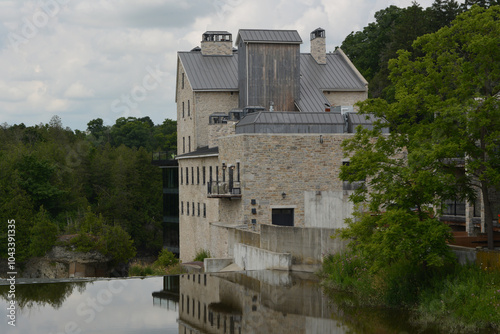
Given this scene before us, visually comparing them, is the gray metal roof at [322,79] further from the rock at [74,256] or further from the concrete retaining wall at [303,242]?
the concrete retaining wall at [303,242]

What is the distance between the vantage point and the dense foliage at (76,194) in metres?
51.7

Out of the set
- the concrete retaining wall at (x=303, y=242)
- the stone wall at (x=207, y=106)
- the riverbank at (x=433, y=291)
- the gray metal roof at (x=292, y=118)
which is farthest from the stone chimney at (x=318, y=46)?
the riverbank at (x=433, y=291)

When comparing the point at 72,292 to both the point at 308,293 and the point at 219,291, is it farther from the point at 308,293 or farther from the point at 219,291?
the point at 308,293

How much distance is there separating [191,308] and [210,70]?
30480 millimetres

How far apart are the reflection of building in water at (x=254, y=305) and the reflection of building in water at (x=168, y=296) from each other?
25 cm

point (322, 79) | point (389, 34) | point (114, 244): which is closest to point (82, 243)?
point (114, 244)

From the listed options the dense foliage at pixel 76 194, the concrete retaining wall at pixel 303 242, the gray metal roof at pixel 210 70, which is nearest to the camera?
the concrete retaining wall at pixel 303 242

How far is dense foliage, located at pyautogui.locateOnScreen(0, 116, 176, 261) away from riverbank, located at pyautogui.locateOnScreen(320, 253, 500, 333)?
29.2 m

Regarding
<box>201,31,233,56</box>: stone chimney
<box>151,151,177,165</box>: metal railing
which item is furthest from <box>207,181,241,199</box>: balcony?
<box>151,151,177,165</box>: metal railing

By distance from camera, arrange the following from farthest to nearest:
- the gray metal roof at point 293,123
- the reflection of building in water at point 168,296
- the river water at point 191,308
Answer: the gray metal roof at point 293,123 < the reflection of building in water at point 168,296 < the river water at point 191,308

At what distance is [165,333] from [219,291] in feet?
19.7

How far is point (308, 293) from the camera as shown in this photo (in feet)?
82.1

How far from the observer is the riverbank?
19406mm

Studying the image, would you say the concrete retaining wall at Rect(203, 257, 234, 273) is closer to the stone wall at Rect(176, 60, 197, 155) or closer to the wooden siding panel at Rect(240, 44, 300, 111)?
the wooden siding panel at Rect(240, 44, 300, 111)
